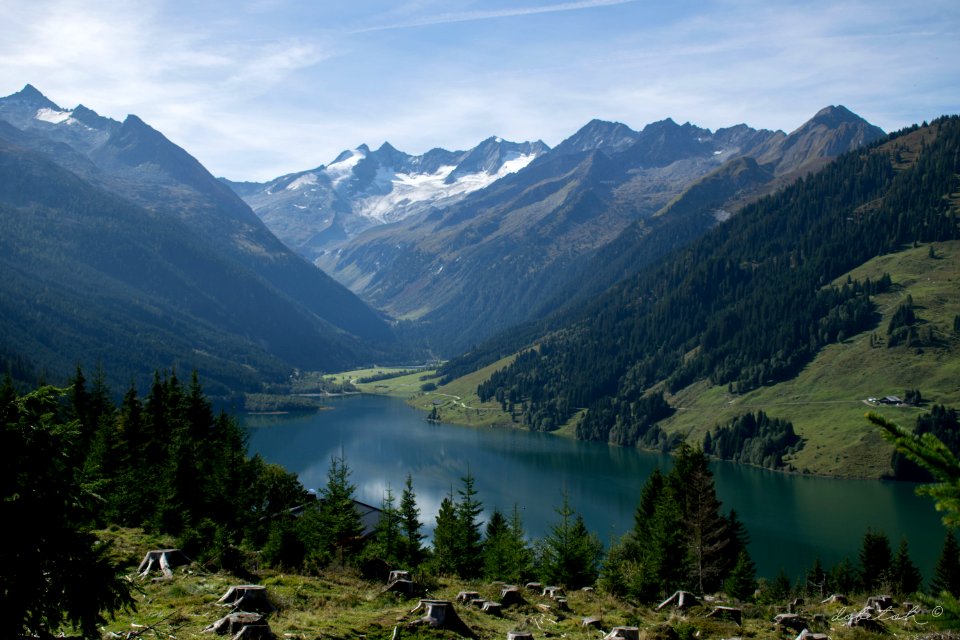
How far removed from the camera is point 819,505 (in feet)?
450

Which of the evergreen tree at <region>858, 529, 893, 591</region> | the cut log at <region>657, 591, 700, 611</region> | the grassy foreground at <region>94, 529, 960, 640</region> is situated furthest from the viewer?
the evergreen tree at <region>858, 529, 893, 591</region>

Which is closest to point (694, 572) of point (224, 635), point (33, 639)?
point (224, 635)

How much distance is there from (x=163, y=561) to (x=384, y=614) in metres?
9.87

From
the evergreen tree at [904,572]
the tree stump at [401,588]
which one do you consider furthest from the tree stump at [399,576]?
the evergreen tree at [904,572]

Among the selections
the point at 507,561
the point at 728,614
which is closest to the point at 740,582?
the point at 507,561

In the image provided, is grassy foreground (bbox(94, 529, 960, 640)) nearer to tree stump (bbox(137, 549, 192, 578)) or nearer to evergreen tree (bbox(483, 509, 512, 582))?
tree stump (bbox(137, 549, 192, 578))

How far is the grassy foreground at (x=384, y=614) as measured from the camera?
20.2m

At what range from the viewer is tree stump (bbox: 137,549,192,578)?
26.8 meters

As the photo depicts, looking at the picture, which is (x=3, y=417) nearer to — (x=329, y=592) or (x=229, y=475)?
(x=329, y=592)

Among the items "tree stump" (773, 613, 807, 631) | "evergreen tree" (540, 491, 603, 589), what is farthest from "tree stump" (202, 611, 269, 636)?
"evergreen tree" (540, 491, 603, 589)

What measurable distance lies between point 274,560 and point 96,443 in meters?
24.3

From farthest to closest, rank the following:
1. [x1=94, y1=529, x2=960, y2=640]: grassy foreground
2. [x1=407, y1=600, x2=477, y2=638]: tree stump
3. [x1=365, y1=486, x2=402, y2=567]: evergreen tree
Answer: [x1=365, y1=486, x2=402, y2=567]: evergreen tree, [x1=407, y1=600, x2=477, y2=638]: tree stump, [x1=94, y1=529, x2=960, y2=640]: grassy foreground

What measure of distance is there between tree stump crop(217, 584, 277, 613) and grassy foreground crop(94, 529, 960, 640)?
1.15 ft

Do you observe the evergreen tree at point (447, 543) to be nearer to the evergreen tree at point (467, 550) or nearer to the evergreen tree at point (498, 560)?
the evergreen tree at point (467, 550)
